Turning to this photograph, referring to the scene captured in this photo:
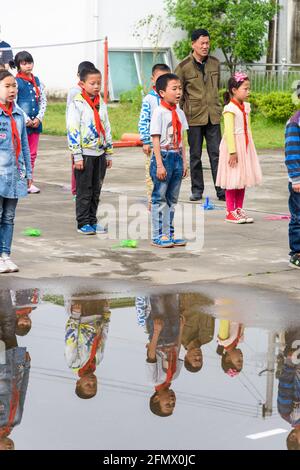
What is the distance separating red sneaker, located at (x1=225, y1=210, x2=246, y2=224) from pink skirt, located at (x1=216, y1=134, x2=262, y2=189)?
29 cm

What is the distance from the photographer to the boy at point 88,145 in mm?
11125

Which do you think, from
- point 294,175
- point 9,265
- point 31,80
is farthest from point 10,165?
point 31,80

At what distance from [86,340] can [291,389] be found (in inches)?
63.2

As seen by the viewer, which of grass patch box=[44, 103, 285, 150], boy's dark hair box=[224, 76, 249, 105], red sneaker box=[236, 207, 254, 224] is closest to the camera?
boy's dark hair box=[224, 76, 249, 105]

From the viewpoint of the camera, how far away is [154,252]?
1041cm

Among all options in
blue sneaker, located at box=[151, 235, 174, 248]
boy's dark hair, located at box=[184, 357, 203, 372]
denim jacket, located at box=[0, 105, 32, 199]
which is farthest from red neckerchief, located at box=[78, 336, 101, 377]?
blue sneaker, located at box=[151, 235, 174, 248]

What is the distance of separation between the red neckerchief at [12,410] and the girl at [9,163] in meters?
3.17

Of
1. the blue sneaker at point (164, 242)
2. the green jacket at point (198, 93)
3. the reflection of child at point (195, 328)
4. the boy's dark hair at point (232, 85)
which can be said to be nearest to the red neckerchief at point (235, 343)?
the reflection of child at point (195, 328)

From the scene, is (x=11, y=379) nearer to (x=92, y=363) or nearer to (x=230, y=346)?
(x=92, y=363)

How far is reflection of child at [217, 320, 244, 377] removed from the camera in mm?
6896

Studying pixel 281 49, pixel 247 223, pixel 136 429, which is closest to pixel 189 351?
pixel 136 429

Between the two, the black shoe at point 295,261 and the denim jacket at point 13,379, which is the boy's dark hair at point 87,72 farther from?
the denim jacket at point 13,379

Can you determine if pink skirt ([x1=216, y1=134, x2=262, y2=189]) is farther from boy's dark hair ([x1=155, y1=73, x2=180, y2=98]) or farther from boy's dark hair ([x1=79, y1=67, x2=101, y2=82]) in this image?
boy's dark hair ([x1=79, y1=67, x2=101, y2=82])

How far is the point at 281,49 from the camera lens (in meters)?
30.1
